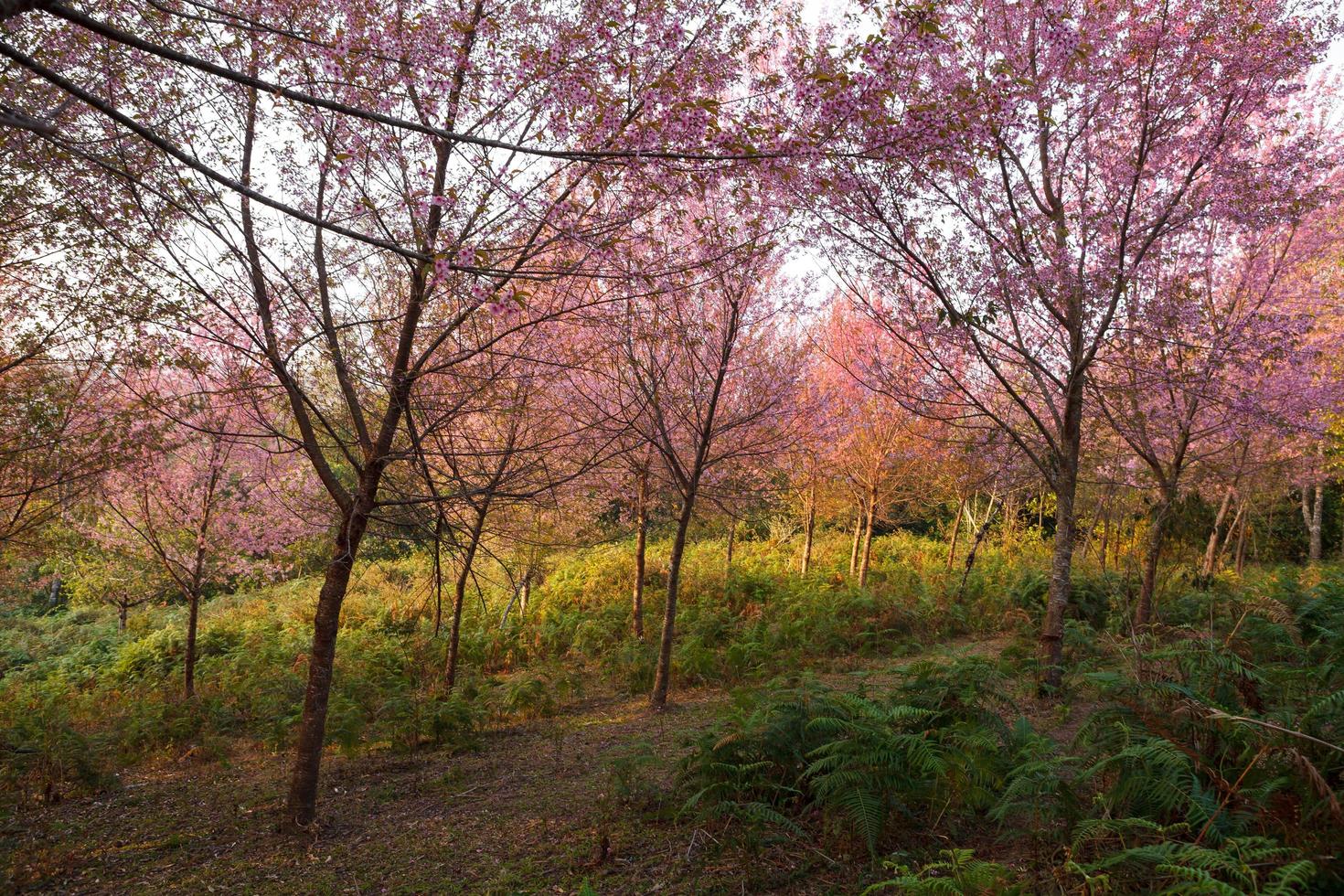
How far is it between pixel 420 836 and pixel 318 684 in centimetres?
121

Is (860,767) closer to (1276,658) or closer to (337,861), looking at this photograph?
(337,861)

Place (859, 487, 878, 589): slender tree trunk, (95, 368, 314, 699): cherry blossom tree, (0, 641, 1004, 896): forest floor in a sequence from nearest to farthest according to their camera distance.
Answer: (0, 641, 1004, 896): forest floor < (95, 368, 314, 699): cherry blossom tree < (859, 487, 878, 589): slender tree trunk

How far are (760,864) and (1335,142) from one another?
11546mm

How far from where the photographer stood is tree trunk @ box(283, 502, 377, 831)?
16.5ft

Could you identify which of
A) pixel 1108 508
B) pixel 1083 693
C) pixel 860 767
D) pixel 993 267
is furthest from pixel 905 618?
pixel 860 767

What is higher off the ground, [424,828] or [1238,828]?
[1238,828]

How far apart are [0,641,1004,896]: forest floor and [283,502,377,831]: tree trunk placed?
21cm

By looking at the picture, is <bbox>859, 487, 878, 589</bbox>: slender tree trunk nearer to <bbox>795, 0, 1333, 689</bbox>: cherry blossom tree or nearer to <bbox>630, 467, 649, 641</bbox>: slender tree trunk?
<bbox>630, 467, 649, 641</bbox>: slender tree trunk

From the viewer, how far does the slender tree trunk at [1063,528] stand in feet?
22.4

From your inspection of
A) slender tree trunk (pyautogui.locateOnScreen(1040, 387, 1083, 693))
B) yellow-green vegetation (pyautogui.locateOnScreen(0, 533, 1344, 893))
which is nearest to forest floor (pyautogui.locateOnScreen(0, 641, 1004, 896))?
yellow-green vegetation (pyautogui.locateOnScreen(0, 533, 1344, 893))

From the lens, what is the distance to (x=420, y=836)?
490 cm

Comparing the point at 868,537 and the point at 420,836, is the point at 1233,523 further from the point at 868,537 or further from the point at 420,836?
the point at 420,836

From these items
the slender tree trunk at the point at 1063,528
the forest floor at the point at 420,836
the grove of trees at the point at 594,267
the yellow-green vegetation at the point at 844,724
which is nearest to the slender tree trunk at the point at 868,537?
the yellow-green vegetation at the point at 844,724

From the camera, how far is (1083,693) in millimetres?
7055
